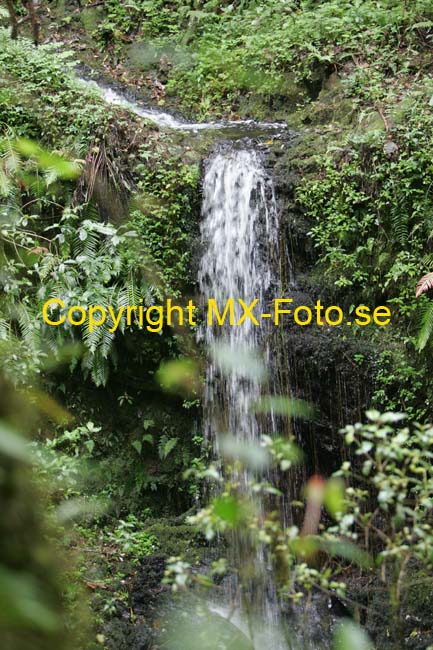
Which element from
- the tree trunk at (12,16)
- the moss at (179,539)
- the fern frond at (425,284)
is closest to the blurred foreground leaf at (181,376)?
the moss at (179,539)

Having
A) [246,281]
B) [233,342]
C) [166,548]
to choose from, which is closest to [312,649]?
[166,548]

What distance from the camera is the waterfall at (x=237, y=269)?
7.00m

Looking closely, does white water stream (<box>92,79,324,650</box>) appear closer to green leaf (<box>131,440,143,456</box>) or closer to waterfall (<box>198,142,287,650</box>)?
waterfall (<box>198,142,287,650</box>)

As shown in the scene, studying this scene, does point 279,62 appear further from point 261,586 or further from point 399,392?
point 261,586

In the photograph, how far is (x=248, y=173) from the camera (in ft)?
23.9

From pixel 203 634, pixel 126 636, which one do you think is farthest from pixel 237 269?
pixel 126 636

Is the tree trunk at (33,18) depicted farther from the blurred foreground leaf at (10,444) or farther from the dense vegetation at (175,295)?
the blurred foreground leaf at (10,444)

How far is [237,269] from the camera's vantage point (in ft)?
23.4

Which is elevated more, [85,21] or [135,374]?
[85,21]

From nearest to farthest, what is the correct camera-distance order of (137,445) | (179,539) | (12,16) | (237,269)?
(179,539)
(12,16)
(237,269)
(137,445)

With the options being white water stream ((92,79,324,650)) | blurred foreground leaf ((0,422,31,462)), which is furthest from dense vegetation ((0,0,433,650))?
blurred foreground leaf ((0,422,31,462))

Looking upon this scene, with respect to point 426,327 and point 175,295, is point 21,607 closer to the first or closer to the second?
point 426,327

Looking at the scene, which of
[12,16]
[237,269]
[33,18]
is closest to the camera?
[12,16]

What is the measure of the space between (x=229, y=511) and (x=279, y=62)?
800 centimetres
